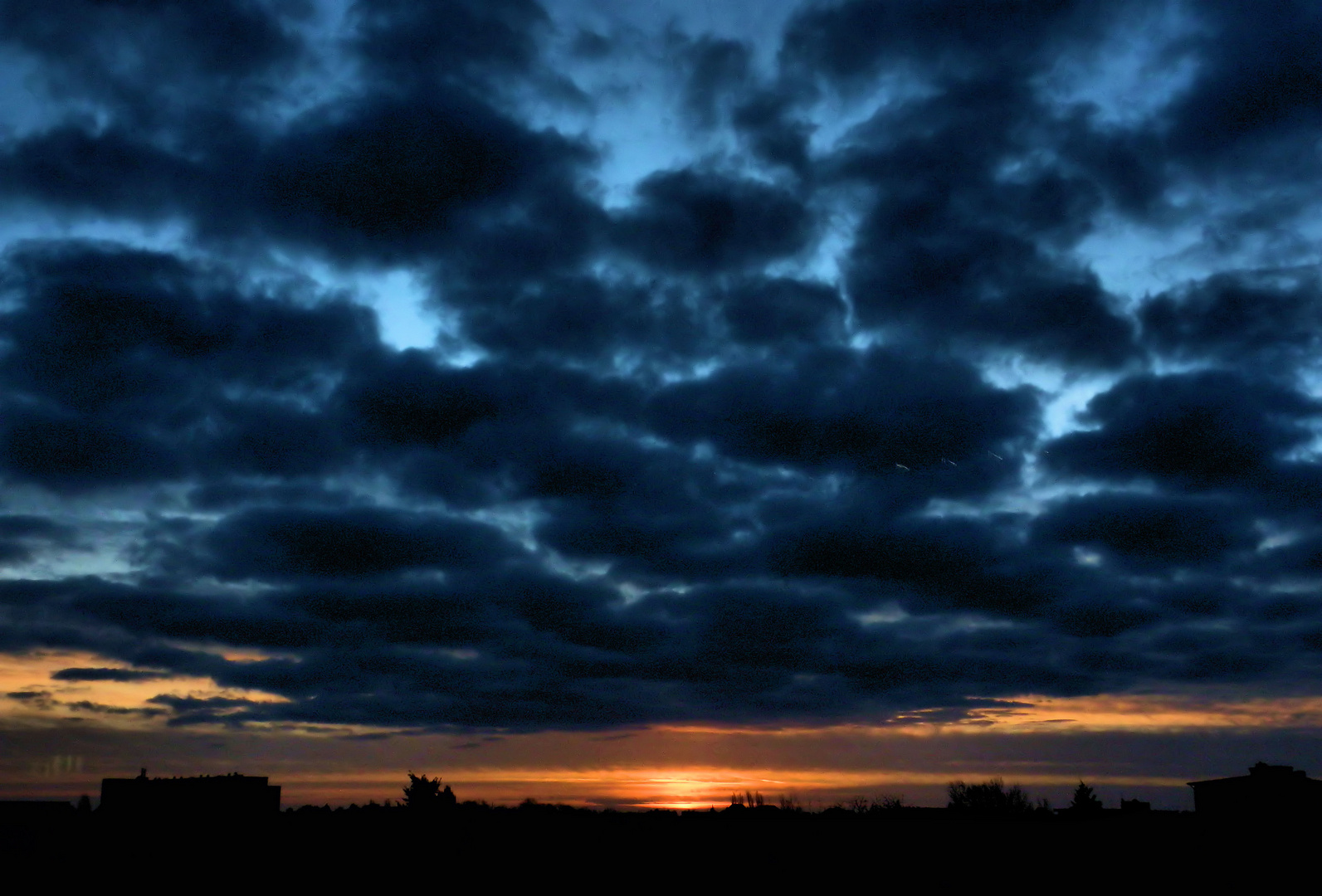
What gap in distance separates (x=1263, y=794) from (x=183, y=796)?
70.1 meters

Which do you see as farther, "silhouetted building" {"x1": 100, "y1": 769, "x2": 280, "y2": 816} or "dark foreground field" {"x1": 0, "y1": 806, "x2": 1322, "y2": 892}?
"silhouetted building" {"x1": 100, "y1": 769, "x2": 280, "y2": 816}

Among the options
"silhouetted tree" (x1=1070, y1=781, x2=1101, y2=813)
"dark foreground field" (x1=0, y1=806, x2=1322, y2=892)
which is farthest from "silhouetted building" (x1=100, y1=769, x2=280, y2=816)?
"silhouetted tree" (x1=1070, y1=781, x2=1101, y2=813)

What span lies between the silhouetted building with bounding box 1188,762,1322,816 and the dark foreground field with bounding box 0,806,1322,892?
19087mm

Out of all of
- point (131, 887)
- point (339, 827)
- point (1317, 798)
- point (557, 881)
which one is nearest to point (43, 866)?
point (131, 887)

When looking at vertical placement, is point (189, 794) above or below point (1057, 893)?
above

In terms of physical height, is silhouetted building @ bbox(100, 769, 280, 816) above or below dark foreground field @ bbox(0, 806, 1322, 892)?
above

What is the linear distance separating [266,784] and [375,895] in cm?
2688

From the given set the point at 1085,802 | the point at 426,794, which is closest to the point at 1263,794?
the point at 1085,802

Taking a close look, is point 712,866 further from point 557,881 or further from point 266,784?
point 266,784

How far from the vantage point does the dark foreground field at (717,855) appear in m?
40.0

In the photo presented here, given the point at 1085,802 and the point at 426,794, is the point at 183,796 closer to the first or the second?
the point at 426,794

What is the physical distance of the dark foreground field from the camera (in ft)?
131

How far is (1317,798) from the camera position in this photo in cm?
6788

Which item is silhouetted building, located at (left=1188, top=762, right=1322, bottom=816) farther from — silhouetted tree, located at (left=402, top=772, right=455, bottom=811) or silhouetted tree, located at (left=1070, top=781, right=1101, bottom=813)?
silhouetted tree, located at (left=402, top=772, right=455, bottom=811)
